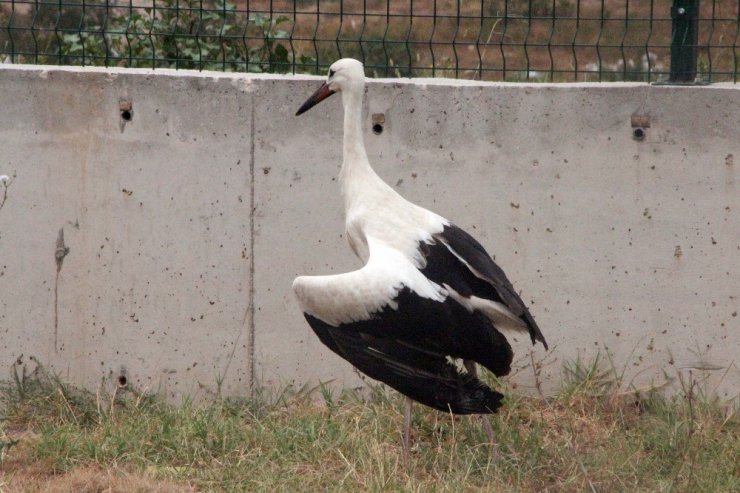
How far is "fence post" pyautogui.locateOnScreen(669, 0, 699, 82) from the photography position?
5.77 metres

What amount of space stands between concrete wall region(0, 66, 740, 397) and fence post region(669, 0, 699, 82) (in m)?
0.20

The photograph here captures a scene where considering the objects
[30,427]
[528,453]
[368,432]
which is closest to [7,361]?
[30,427]

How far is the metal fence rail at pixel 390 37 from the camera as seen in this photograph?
5.86m

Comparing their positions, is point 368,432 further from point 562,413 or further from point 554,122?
point 554,122

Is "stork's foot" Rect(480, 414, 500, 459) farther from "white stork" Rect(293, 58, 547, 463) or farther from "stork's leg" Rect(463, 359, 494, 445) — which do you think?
"white stork" Rect(293, 58, 547, 463)

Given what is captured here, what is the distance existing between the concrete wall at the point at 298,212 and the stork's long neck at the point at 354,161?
0.43m

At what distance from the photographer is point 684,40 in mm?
5781

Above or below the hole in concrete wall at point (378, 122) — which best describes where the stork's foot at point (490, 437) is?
below

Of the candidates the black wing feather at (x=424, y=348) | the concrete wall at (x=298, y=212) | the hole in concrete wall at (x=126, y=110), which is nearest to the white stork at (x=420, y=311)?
the black wing feather at (x=424, y=348)

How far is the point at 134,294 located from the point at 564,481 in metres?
2.22

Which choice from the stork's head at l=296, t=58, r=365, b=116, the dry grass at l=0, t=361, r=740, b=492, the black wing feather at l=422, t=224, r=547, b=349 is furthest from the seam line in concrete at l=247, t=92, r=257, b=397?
the black wing feather at l=422, t=224, r=547, b=349

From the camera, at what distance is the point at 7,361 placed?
19.2ft

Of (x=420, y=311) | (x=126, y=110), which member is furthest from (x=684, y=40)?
(x=126, y=110)

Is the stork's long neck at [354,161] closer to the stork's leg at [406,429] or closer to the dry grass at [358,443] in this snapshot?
the stork's leg at [406,429]
